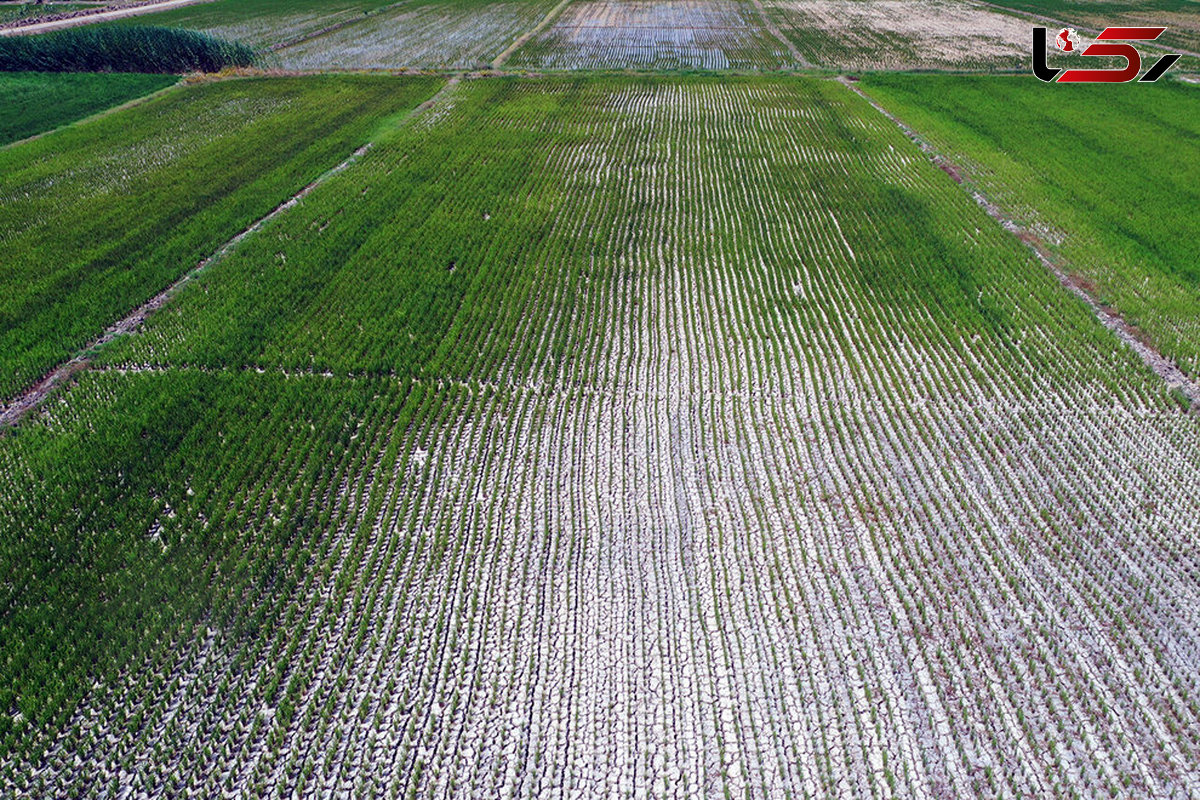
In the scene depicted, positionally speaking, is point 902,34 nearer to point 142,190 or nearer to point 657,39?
point 657,39

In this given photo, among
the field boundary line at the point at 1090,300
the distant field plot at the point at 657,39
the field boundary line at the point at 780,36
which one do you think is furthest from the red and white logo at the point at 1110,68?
the distant field plot at the point at 657,39

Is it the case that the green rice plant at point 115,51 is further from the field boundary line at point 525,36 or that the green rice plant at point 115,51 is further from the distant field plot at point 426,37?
the field boundary line at point 525,36

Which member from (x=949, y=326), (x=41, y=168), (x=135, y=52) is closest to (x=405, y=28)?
(x=135, y=52)

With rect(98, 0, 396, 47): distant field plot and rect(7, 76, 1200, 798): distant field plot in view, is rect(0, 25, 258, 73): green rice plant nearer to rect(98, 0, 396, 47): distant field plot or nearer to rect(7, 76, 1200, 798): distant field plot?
rect(98, 0, 396, 47): distant field plot

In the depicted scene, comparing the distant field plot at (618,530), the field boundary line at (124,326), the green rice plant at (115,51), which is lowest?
the distant field plot at (618,530)

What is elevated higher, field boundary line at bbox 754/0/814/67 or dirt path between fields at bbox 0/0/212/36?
dirt path between fields at bbox 0/0/212/36

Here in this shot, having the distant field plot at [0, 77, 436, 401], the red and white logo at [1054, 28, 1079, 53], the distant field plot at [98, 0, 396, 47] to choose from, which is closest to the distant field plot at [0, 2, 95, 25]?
the distant field plot at [98, 0, 396, 47]
